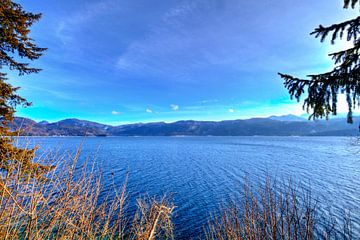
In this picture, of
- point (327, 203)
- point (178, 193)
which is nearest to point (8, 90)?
point (178, 193)

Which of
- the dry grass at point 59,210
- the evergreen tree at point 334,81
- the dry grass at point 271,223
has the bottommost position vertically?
the dry grass at point 271,223

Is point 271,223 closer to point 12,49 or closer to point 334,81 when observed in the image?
point 334,81

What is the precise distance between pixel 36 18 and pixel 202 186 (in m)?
24.4

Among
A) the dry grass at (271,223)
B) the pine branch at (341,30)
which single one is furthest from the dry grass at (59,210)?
the pine branch at (341,30)

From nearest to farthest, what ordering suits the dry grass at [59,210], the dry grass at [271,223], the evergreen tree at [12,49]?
the dry grass at [59,210], the dry grass at [271,223], the evergreen tree at [12,49]

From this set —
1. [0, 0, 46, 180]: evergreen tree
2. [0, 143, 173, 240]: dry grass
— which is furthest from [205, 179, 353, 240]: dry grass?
[0, 0, 46, 180]: evergreen tree

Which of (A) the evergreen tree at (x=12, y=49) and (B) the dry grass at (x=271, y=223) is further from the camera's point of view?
(A) the evergreen tree at (x=12, y=49)

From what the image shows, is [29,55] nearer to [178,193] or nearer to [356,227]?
[178,193]

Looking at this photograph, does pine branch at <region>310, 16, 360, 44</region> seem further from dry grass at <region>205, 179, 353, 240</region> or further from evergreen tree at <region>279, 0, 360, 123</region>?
dry grass at <region>205, 179, 353, 240</region>

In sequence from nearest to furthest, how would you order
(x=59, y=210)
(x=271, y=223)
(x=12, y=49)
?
(x=59, y=210), (x=271, y=223), (x=12, y=49)

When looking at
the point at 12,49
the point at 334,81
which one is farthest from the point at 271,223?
the point at 12,49

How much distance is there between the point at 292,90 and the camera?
653 centimetres

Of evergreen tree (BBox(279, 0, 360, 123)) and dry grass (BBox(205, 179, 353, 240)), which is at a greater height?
evergreen tree (BBox(279, 0, 360, 123))

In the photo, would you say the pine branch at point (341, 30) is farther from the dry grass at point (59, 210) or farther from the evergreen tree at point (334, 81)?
the dry grass at point (59, 210)
